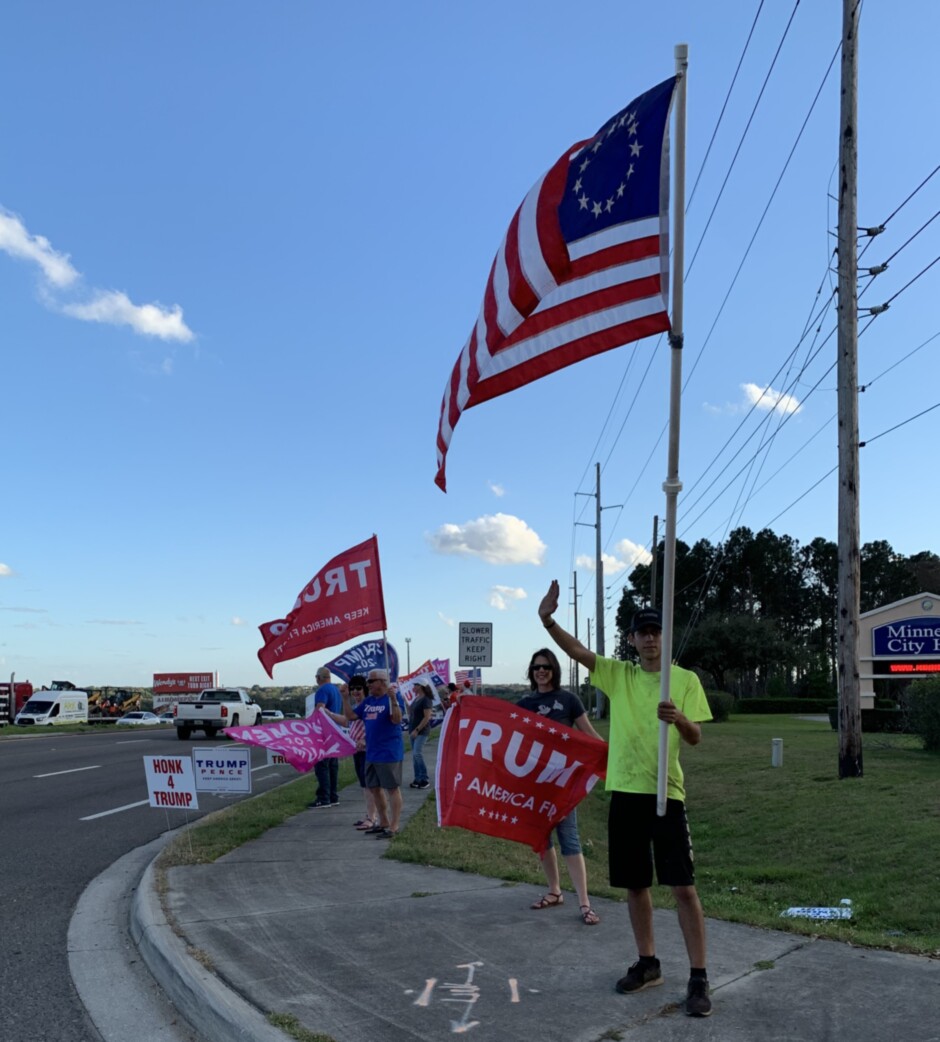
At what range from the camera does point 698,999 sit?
4.48m

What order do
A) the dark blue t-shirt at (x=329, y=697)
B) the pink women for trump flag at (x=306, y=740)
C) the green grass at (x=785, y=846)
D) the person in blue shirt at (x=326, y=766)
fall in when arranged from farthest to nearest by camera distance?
the dark blue t-shirt at (x=329, y=697) < the person in blue shirt at (x=326, y=766) < the pink women for trump flag at (x=306, y=740) < the green grass at (x=785, y=846)

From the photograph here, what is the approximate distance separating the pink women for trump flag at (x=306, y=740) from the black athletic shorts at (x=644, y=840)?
7.26 metres

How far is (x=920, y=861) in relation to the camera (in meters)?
8.63

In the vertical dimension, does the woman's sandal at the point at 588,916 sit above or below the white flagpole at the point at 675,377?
below

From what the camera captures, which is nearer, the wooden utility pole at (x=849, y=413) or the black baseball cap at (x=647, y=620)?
the black baseball cap at (x=647, y=620)

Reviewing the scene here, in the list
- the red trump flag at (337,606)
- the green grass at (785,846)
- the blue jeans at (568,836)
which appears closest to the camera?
the blue jeans at (568,836)

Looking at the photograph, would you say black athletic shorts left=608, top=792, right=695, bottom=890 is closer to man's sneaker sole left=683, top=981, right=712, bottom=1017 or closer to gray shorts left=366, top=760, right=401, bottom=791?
man's sneaker sole left=683, top=981, right=712, bottom=1017

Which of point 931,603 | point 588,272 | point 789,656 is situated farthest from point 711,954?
point 789,656

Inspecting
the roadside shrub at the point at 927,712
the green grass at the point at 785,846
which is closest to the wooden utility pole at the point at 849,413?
the green grass at the point at 785,846

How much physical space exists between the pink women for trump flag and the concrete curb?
4962 millimetres

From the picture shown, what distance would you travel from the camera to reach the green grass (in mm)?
7148

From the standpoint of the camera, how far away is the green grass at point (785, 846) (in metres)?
7.15

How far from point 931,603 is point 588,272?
23951 millimetres

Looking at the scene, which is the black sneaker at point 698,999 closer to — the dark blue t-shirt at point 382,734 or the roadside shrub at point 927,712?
the dark blue t-shirt at point 382,734
